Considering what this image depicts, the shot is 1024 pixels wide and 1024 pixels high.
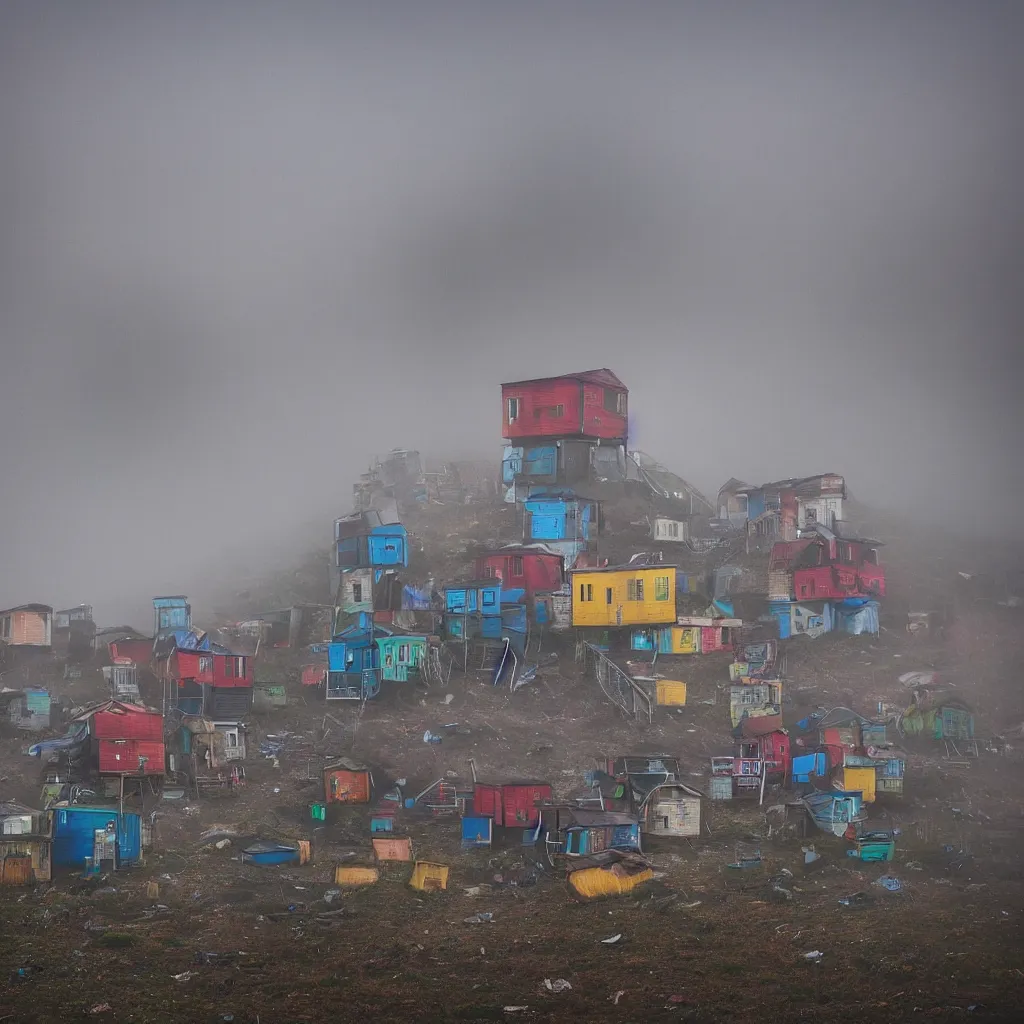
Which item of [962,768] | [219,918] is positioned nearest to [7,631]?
[219,918]

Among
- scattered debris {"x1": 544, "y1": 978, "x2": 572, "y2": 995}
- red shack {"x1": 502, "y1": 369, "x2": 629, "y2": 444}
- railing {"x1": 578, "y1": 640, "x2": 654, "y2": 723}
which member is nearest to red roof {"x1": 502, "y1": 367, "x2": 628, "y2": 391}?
red shack {"x1": 502, "y1": 369, "x2": 629, "y2": 444}

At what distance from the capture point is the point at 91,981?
78.4 ft

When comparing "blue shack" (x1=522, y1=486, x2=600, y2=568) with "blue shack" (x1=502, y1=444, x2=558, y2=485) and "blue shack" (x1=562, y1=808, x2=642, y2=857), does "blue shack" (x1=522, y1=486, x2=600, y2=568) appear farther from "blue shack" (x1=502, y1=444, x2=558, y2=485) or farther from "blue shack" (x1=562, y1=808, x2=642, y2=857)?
"blue shack" (x1=562, y1=808, x2=642, y2=857)

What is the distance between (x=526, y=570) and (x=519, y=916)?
26148 mm

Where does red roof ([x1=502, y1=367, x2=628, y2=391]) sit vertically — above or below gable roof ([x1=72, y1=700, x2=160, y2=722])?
above

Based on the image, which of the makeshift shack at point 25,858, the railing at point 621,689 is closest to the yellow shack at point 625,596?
the railing at point 621,689

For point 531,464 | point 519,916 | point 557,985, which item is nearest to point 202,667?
point 519,916

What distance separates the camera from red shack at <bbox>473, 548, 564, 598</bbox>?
53.3 metres

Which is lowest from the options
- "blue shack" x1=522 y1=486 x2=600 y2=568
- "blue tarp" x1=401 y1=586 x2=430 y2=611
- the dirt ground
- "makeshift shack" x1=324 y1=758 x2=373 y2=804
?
the dirt ground

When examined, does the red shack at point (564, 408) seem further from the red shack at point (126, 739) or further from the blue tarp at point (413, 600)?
the red shack at point (126, 739)

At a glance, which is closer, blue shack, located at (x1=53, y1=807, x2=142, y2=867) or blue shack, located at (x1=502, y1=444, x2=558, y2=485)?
blue shack, located at (x1=53, y1=807, x2=142, y2=867)

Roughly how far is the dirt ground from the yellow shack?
7026 millimetres

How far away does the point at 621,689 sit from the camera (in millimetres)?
46000

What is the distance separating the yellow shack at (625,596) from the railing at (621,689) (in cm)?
240
